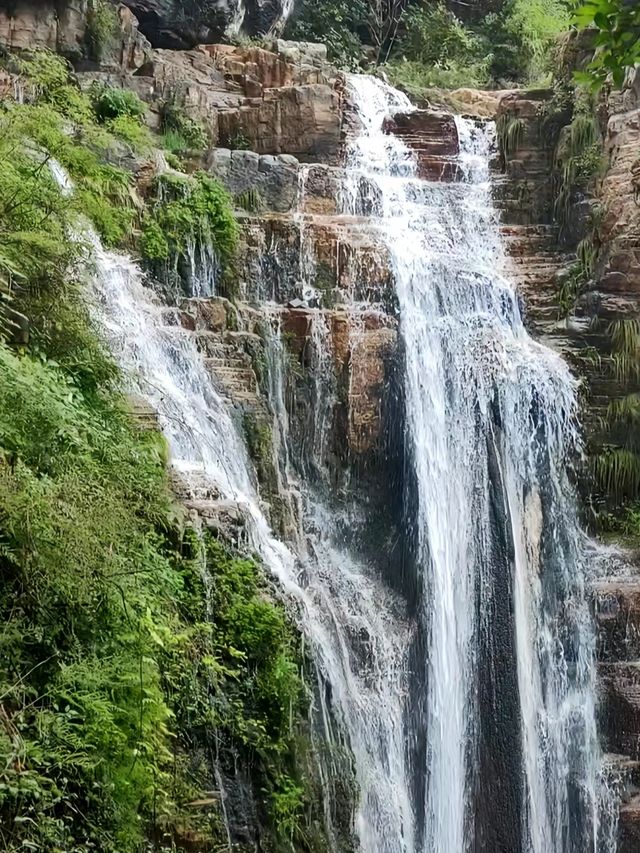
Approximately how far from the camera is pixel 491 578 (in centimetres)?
1009

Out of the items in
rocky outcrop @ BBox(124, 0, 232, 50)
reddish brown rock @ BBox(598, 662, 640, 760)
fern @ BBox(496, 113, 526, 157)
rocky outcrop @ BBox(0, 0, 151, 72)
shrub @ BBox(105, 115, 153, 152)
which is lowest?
reddish brown rock @ BBox(598, 662, 640, 760)

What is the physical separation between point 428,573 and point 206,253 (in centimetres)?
485

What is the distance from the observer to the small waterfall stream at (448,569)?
8.09 metres

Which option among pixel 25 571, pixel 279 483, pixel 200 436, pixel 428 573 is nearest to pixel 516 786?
pixel 428 573

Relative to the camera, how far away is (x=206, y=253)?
11469 millimetres

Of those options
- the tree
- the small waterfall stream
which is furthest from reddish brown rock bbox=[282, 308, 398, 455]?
the tree

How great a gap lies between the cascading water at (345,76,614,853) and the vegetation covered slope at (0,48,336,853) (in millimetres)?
3370

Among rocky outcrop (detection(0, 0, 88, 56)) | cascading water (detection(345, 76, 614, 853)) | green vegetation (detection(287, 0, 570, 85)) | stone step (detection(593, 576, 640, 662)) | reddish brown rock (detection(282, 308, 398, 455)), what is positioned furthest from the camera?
green vegetation (detection(287, 0, 570, 85))

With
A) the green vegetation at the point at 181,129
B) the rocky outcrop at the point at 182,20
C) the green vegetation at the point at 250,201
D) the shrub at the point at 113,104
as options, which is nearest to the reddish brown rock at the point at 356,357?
the green vegetation at the point at 250,201

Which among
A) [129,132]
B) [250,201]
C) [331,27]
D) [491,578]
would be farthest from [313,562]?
[331,27]

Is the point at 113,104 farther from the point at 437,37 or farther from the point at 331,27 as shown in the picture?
the point at 437,37

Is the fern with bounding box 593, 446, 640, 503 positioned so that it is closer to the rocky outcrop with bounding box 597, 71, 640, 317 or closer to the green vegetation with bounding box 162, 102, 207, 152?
the rocky outcrop with bounding box 597, 71, 640, 317

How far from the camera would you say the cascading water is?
29.9ft

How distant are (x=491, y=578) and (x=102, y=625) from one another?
6102 millimetres
